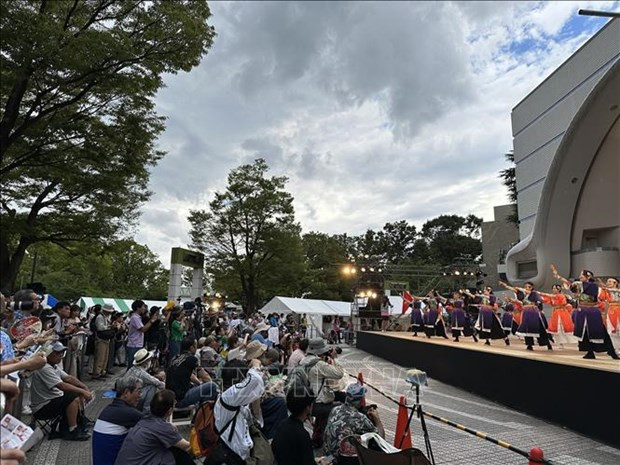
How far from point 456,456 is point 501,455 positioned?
0.61 metres

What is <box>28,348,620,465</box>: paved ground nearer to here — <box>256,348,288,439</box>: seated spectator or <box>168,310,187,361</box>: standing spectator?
<box>256,348,288,439</box>: seated spectator

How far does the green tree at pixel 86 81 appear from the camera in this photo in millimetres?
7773

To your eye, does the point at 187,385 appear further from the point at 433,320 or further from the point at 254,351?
the point at 433,320

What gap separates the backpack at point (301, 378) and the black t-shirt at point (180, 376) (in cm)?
129

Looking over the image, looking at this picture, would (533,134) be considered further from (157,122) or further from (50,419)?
(50,419)

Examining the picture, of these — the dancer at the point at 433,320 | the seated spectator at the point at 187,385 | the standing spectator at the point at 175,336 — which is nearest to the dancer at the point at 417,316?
the dancer at the point at 433,320

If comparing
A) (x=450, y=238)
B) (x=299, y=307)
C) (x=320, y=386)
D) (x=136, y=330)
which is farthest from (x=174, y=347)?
(x=450, y=238)

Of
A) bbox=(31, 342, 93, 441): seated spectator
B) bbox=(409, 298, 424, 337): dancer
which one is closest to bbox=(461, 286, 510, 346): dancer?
bbox=(409, 298, 424, 337): dancer

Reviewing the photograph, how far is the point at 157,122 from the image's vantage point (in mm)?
10781

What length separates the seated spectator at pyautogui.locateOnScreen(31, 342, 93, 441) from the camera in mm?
5035

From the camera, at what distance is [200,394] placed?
198 inches

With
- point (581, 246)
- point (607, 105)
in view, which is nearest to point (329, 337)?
→ point (581, 246)

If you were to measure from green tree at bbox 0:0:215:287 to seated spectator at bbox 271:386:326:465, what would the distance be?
773 cm

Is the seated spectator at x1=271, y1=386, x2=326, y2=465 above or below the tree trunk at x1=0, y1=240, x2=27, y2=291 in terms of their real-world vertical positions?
below
